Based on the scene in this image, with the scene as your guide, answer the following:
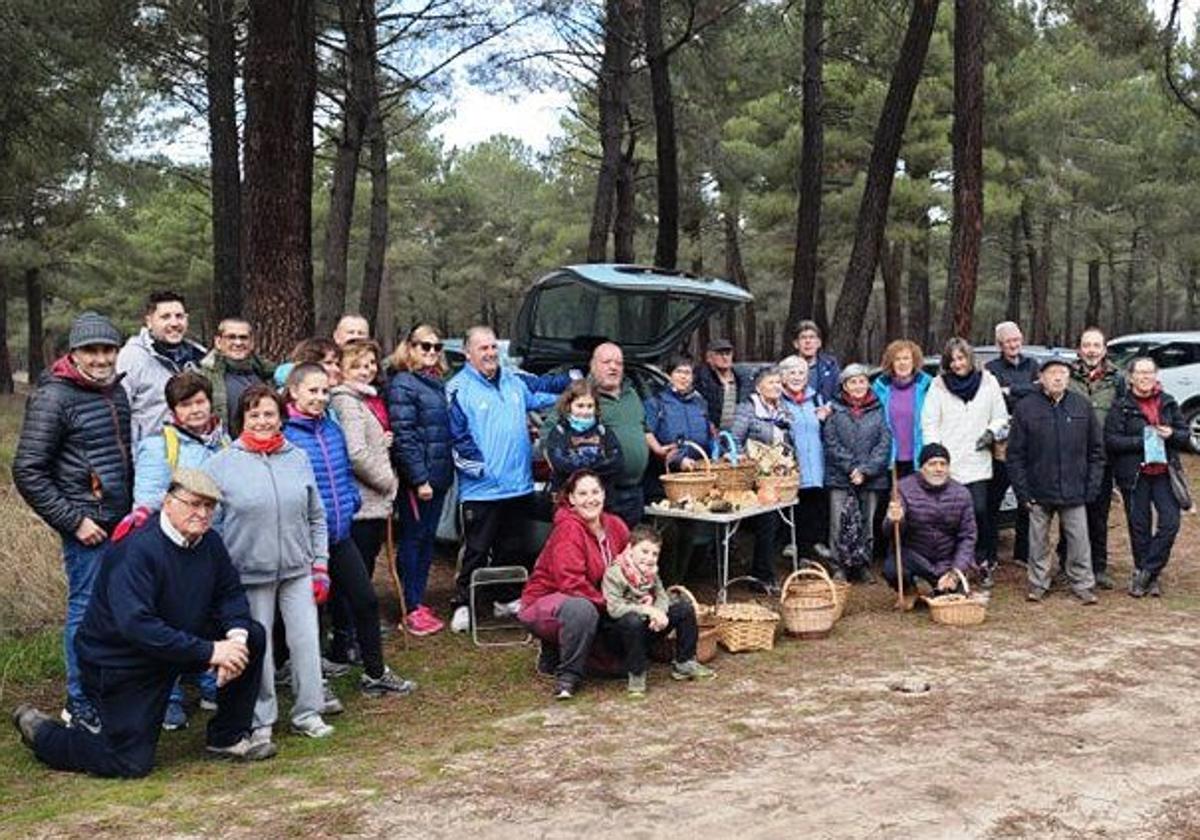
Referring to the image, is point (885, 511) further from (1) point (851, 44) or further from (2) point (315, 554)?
(1) point (851, 44)

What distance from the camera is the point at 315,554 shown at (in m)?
4.91

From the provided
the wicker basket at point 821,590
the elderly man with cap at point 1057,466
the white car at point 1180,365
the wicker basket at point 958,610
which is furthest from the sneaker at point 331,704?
the white car at point 1180,365

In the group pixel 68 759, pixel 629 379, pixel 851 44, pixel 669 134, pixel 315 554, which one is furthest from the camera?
pixel 851 44

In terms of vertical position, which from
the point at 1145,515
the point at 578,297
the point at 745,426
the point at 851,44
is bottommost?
the point at 1145,515

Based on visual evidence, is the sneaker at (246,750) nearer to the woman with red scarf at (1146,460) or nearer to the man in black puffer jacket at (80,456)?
the man in black puffer jacket at (80,456)

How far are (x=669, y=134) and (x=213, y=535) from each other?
11.8 m

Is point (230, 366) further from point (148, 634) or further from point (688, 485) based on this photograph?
point (688, 485)

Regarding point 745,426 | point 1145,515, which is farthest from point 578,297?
point 1145,515

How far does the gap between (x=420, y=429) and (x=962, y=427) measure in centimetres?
366

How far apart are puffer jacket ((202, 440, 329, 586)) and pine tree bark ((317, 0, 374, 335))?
1081 cm

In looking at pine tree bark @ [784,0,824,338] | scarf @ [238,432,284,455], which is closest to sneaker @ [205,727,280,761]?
scarf @ [238,432,284,455]

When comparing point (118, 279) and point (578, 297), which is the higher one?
point (118, 279)

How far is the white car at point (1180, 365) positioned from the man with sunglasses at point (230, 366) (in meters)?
12.2

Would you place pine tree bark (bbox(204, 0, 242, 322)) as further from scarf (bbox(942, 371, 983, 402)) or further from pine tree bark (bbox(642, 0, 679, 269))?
scarf (bbox(942, 371, 983, 402))
